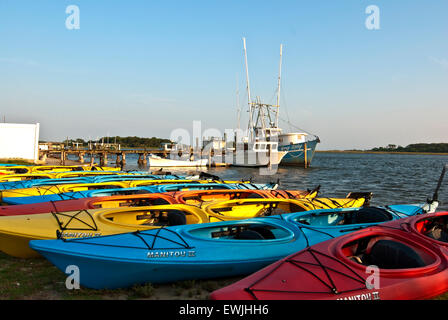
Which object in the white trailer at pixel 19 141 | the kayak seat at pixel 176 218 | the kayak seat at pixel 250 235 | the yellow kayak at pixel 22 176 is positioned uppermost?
the white trailer at pixel 19 141

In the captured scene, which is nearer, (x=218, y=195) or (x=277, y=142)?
(x=218, y=195)

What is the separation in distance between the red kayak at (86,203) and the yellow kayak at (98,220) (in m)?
1.54

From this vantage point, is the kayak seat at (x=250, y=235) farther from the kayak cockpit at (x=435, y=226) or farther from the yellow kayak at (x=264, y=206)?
the kayak cockpit at (x=435, y=226)

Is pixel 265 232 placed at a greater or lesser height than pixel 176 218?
lesser

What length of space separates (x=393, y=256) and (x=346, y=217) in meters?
4.25

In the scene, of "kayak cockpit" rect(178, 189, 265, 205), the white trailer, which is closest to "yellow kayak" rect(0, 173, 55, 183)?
"kayak cockpit" rect(178, 189, 265, 205)

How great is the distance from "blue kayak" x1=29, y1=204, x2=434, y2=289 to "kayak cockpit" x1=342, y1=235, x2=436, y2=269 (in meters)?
1.20

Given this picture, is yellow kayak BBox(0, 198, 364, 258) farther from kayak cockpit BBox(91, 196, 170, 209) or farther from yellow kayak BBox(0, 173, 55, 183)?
yellow kayak BBox(0, 173, 55, 183)

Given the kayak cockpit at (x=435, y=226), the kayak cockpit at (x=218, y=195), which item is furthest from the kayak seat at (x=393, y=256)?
the kayak cockpit at (x=218, y=195)

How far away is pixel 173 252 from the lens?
5922 mm

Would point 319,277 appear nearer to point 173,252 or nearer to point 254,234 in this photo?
point 254,234

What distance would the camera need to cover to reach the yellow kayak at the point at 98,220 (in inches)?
265

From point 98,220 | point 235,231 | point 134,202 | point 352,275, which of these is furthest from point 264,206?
point 352,275
